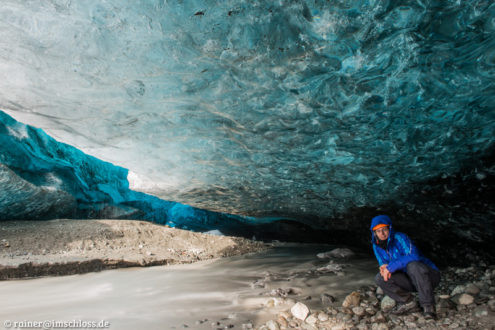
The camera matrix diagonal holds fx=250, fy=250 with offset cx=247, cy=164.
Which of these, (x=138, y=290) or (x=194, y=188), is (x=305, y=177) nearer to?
(x=194, y=188)

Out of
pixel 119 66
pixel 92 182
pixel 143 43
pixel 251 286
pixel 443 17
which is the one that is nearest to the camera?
pixel 443 17

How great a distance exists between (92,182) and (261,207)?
608 cm

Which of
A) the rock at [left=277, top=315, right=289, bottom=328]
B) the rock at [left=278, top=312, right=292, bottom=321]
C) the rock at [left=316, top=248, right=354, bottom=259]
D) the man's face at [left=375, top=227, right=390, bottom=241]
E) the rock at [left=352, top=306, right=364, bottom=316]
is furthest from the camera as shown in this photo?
the rock at [left=316, top=248, right=354, bottom=259]

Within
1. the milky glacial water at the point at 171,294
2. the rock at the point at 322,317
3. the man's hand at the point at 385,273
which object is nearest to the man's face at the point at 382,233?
the man's hand at the point at 385,273

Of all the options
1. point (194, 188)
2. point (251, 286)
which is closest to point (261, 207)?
point (194, 188)

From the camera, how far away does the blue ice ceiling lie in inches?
91.1

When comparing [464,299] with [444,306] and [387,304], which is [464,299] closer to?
[444,306]

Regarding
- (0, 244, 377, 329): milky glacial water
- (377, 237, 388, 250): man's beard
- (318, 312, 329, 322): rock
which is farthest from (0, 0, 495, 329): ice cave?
(377, 237, 388, 250): man's beard

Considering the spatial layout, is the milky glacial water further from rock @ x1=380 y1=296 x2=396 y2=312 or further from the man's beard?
the man's beard

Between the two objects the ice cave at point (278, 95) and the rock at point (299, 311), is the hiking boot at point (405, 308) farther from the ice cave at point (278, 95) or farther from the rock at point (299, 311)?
the ice cave at point (278, 95)

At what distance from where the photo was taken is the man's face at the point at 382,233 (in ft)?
8.71

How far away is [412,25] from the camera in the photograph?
7.20ft

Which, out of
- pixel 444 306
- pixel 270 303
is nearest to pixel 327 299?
pixel 270 303

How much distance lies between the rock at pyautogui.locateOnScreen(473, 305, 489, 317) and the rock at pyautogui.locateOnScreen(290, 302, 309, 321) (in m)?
1.38
